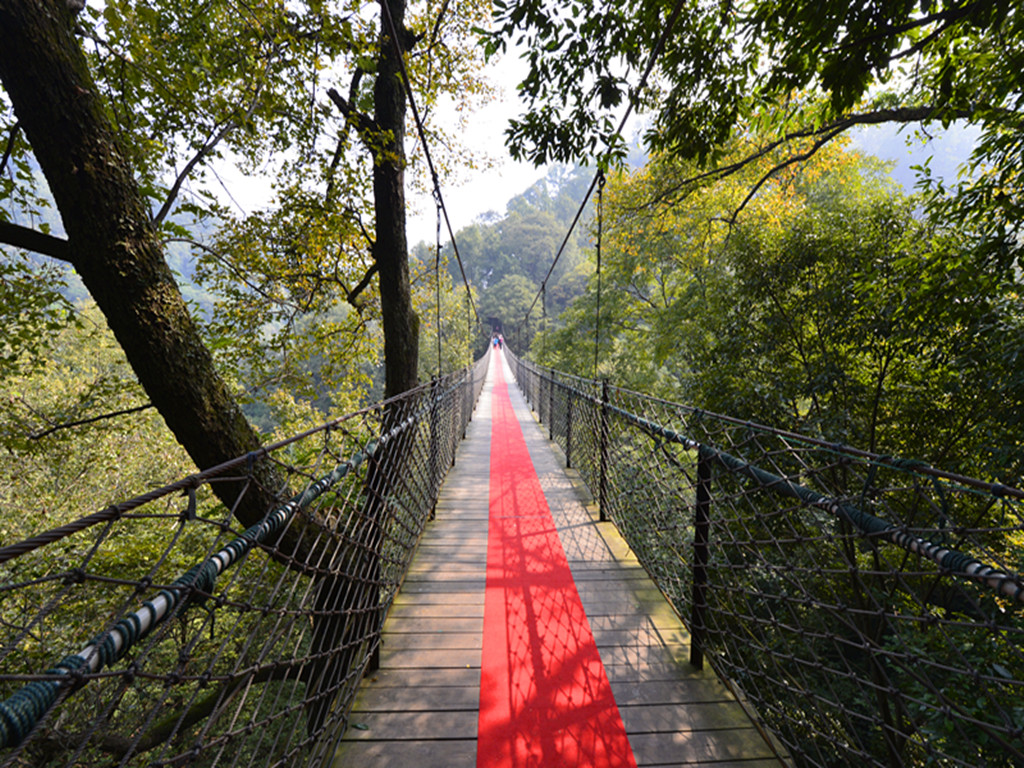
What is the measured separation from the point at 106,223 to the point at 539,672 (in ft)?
7.76

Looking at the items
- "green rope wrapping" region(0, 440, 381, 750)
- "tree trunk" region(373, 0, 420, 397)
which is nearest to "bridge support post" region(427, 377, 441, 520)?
"tree trunk" region(373, 0, 420, 397)

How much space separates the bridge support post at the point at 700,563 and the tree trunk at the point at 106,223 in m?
1.68

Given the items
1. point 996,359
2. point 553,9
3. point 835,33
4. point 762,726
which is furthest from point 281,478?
point 996,359

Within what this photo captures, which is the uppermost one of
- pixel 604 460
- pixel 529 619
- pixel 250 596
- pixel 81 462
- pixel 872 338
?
pixel 872 338

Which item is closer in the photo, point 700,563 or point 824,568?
point 824,568

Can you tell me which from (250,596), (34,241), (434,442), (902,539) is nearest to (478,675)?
(250,596)

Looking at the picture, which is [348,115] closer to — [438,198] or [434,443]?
[438,198]

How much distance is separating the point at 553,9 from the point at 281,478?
2.78 m

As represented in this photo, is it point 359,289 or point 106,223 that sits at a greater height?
point 106,223

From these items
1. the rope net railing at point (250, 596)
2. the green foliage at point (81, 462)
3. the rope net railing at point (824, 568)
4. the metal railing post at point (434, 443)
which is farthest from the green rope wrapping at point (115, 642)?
the green foliage at point (81, 462)

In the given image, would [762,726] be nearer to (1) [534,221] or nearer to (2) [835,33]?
(2) [835,33]

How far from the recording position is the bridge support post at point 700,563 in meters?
1.51

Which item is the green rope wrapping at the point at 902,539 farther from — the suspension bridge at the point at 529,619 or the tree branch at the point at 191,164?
the tree branch at the point at 191,164

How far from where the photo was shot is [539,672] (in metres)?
1.54
